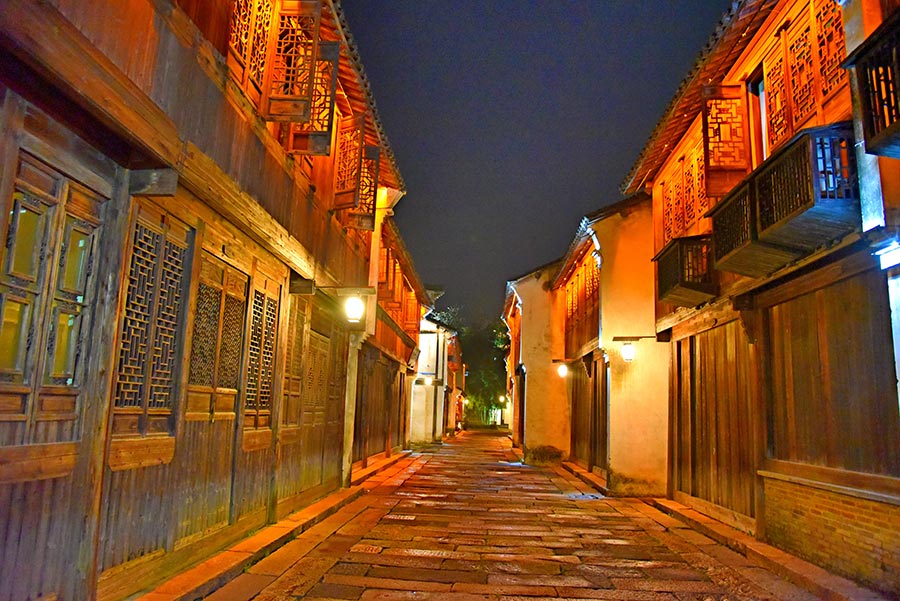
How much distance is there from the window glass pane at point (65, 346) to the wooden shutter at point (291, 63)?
4.35 meters

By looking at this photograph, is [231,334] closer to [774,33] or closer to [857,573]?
[857,573]

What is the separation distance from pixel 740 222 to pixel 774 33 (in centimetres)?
320

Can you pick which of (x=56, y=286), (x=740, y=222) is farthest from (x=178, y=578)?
(x=740, y=222)

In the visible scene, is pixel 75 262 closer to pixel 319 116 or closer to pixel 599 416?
pixel 319 116

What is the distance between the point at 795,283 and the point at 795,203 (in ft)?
5.85

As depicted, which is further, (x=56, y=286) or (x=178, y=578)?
(x=178, y=578)

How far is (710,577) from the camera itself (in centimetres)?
813

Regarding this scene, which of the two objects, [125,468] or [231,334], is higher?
[231,334]

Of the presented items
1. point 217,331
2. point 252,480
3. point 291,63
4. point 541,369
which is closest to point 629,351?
point 252,480

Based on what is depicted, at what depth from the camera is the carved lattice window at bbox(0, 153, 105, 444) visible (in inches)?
163

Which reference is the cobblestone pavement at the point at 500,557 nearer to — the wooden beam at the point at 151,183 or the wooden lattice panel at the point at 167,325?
the wooden lattice panel at the point at 167,325

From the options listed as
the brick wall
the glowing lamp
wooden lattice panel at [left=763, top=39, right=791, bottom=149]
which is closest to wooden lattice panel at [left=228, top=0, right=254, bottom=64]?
the glowing lamp

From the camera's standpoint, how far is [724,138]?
10.8 meters

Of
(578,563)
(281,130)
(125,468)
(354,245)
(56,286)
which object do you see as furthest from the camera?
(354,245)
